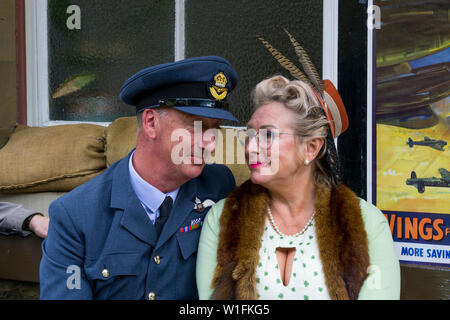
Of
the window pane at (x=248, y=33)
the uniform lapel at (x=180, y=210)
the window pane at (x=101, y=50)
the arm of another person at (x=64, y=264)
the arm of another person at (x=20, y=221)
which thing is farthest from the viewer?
the window pane at (x=101, y=50)

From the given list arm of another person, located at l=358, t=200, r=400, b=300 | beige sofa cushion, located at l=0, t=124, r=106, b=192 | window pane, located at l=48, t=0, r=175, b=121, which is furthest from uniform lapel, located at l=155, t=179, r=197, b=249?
window pane, located at l=48, t=0, r=175, b=121

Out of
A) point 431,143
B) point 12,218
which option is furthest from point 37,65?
point 431,143

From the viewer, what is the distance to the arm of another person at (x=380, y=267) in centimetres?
160

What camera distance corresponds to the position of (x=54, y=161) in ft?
9.27

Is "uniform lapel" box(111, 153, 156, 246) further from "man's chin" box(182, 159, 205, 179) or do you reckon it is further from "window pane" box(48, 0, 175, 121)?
"window pane" box(48, 0, 175, 121)

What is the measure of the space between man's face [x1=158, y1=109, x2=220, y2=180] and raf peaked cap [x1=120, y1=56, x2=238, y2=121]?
0.05 meters

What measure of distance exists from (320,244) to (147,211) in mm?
752

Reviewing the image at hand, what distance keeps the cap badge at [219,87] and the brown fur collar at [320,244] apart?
0.46m

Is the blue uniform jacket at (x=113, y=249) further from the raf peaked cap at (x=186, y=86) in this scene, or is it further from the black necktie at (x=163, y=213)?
the raf peaked cap at (x=186, y=86)

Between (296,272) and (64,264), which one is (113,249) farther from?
(296,272)

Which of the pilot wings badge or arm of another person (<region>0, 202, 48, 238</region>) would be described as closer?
the pilot wings badge

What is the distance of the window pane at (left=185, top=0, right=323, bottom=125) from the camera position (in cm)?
269

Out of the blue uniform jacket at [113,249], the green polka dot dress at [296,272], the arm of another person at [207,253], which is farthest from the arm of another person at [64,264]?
the green polka dot dress at [296,272]

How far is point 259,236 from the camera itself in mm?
1768
